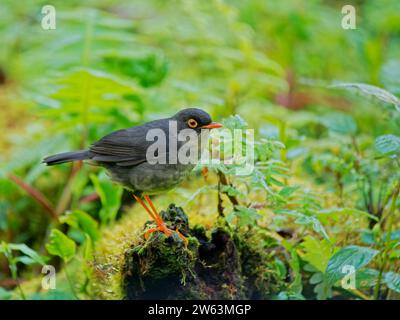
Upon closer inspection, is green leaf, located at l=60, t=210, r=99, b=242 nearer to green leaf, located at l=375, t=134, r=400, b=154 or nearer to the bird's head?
the bird's head

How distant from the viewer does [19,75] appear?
7.21m

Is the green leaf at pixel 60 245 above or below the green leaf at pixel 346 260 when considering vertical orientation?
above

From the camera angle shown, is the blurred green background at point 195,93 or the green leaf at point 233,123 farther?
the blurred green background at point 195,93

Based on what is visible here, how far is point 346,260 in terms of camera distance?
115 inches

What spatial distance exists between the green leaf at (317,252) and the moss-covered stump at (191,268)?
273 mm

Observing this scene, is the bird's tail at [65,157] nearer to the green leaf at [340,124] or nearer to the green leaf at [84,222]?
the green leaf at [84,222]

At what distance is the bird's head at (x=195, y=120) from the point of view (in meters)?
3.29

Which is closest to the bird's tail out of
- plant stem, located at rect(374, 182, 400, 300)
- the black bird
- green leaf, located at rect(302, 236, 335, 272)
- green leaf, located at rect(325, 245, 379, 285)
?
the black bird

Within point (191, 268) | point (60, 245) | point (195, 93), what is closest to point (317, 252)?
point (191, 268)

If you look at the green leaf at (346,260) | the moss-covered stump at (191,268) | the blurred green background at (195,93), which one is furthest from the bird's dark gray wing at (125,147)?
the green leaf at (346,260)

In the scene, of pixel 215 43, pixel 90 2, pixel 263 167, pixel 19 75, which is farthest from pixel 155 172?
pixel 90 2

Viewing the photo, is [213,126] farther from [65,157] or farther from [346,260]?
[346,260]

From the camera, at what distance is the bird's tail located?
3328mm
